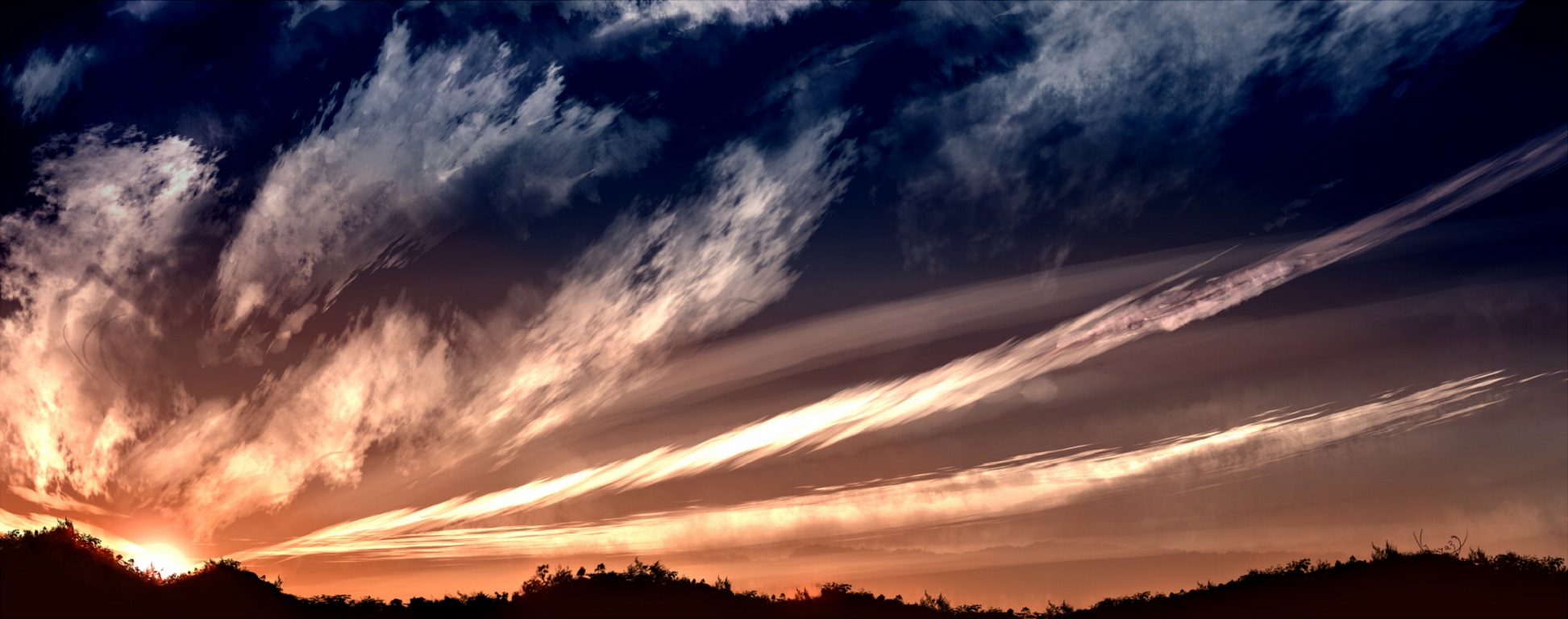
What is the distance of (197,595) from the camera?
29625 millimetres

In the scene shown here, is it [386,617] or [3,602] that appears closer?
[3,602]

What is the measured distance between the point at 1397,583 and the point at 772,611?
70.6 feet

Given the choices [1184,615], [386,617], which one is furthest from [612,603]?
[1184,615]

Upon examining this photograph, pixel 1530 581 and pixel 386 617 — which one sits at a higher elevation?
pixel 386 617

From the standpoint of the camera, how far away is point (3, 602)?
2650 cm

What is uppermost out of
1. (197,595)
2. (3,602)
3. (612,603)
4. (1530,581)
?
(3,602)

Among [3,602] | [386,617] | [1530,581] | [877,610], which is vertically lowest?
[1530,581]

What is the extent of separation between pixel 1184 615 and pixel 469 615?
25.2 m

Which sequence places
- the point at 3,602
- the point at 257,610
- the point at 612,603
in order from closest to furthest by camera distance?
the point at 3,602 < the point at 257,610 < the point at 612,603

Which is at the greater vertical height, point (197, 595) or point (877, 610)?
point (197, 595)

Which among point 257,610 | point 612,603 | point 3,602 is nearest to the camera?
point 3,602

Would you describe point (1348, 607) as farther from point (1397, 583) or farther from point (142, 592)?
point (142, 592)

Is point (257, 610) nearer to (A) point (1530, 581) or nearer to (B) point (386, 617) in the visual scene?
(B) point (386, 617)

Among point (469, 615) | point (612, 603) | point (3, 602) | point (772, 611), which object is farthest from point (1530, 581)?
point (3, 602)
